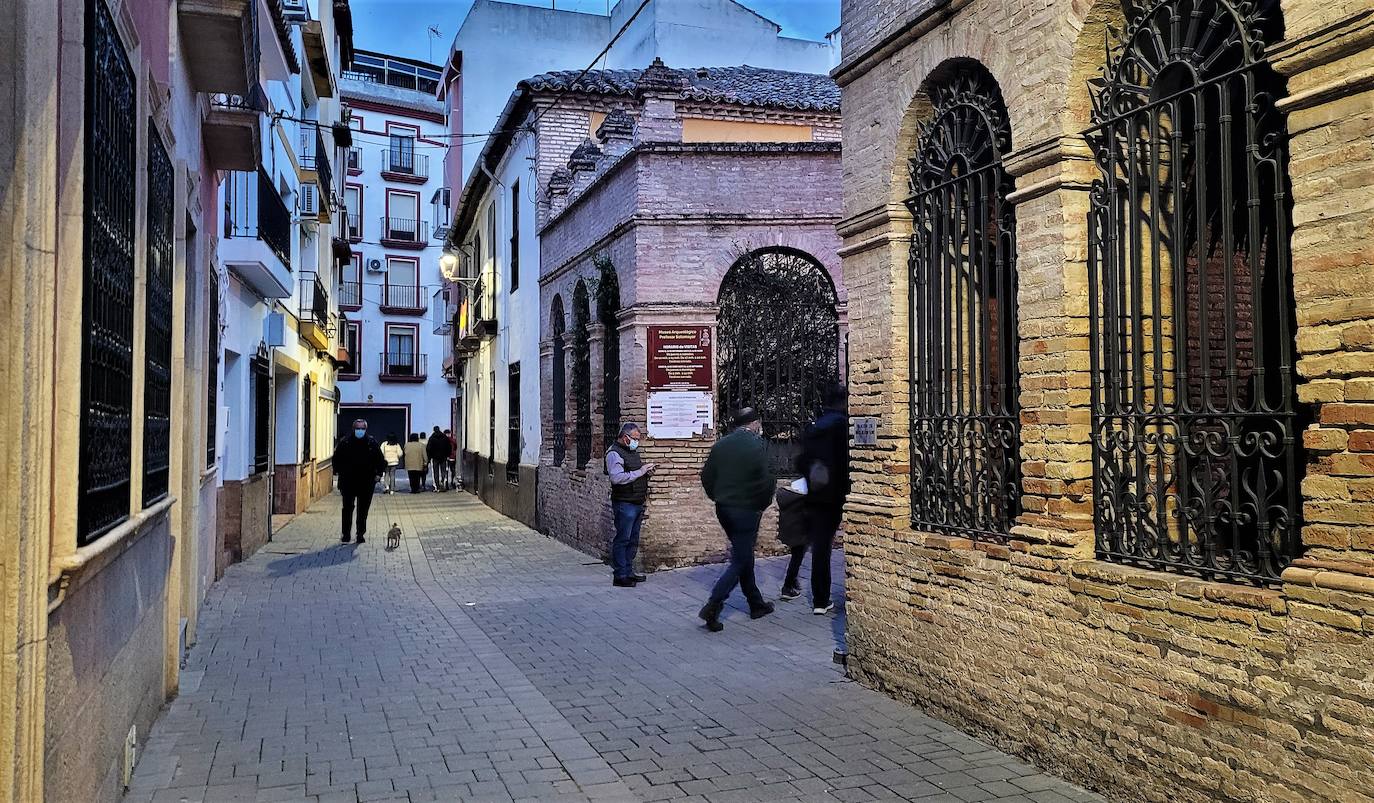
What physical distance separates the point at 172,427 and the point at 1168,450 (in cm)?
536

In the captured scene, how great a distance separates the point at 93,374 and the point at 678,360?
884cm

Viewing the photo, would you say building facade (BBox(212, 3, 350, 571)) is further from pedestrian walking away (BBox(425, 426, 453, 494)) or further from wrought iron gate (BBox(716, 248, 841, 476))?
wrought iron gate (BBox(716, 248, 841, 476))

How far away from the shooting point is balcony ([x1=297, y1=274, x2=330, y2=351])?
2069 cm

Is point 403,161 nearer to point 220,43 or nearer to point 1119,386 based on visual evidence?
point 220,43

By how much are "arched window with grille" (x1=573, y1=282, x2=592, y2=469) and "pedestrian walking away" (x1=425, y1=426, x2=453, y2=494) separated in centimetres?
1501

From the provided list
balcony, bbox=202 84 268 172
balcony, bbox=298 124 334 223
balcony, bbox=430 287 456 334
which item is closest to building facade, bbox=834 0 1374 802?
balcony, bbox=202 84 268 172

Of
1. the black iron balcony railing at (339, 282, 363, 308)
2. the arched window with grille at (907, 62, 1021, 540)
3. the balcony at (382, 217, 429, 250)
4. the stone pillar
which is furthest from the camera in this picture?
the balcony at (382, 217, 429, 250)

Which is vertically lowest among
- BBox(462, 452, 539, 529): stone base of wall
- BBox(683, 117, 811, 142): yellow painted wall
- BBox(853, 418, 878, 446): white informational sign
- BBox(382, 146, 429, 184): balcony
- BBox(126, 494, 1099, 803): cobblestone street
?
BBox(126, 494, 1099, 803): cobblestone street

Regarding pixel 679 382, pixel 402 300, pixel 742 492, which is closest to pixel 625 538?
pixel 679 382

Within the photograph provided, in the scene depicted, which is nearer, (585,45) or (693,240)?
(693,240)

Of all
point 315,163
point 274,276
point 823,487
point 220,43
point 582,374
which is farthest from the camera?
point 315,163

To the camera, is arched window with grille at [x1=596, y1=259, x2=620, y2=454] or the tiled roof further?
the tiled roof

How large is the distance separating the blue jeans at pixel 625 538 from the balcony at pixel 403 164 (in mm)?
38802

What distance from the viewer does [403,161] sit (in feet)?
154
